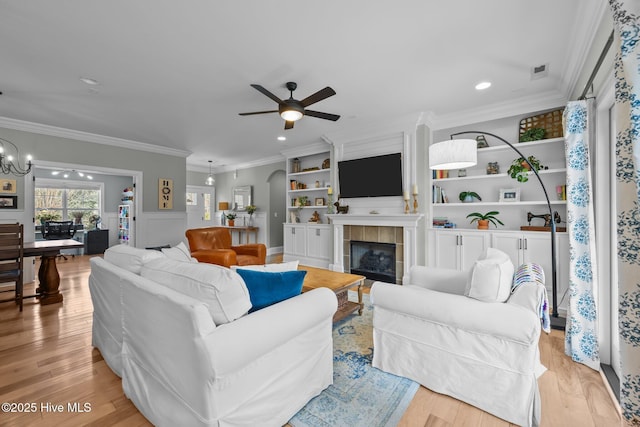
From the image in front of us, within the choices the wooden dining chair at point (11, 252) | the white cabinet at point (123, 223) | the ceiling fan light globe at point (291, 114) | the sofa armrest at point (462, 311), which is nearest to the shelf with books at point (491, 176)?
the ceiling fan light globe at point (291, 114)

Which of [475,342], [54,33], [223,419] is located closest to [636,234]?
[475,342]

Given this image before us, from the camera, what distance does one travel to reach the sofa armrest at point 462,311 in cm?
150

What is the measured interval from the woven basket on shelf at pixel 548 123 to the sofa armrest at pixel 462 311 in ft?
10.0

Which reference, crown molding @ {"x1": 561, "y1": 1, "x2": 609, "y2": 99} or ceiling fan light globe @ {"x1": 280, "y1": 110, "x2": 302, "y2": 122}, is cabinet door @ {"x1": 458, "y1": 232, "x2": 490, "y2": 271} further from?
ceiling fan light globe @ {"x1": 280, "y1": 110, "x2": 302, "y2": 122}

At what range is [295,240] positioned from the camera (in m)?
6.02

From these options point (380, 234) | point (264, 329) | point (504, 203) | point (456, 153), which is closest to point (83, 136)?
point (380, 234)

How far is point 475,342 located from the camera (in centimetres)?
164

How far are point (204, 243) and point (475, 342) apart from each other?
403cm

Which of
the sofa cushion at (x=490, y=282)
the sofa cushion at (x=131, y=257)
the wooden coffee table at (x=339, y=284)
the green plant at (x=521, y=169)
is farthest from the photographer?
the green plant at (x=521, y=169)

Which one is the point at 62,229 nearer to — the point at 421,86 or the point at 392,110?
the point at 392,110

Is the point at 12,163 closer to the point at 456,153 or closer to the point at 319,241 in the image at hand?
the point at 319,241

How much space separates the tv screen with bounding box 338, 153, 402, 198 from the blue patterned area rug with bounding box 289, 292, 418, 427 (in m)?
2.78

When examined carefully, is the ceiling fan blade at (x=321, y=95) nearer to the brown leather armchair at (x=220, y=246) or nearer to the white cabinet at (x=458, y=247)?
the brown leather armchair at (x=220, y=246)

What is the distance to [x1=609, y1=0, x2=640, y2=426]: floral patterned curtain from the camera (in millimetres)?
951
